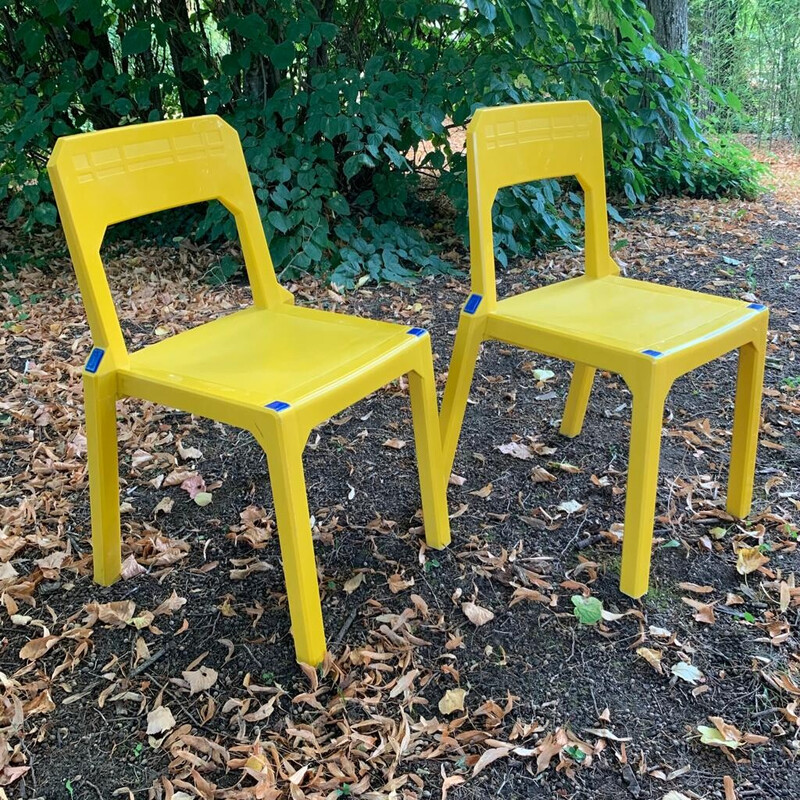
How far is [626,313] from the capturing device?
1.80 meters

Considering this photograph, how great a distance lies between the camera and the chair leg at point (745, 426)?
1.81 metres

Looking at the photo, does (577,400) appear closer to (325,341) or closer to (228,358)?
(325,341)

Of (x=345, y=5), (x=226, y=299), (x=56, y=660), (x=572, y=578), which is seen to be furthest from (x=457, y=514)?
(x=345, y=5)

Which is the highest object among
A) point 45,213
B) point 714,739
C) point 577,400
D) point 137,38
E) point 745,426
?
point 137,38

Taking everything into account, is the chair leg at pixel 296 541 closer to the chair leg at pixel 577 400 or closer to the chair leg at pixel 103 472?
the chair leg at pixel 103 472

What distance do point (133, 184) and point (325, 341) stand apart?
1.69ft

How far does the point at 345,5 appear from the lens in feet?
12.3

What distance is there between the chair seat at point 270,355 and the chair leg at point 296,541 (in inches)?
3.6

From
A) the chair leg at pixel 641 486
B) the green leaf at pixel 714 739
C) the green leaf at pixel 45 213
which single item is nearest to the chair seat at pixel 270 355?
the chair leg at pixel 641 486

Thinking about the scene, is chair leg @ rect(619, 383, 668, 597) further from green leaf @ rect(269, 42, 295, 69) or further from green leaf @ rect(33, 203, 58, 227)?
green leaf @ rect(33, 203, 58, 227)

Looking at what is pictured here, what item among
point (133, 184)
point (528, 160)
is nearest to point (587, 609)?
point (528, 160)

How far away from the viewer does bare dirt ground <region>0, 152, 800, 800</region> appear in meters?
1.38

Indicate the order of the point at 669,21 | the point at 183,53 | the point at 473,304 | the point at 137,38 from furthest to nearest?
the point at 669,21
the point at 183,53
the point at 137,38
the point at 473,304

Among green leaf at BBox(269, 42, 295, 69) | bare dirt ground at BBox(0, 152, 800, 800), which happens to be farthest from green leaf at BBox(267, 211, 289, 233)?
bare dirt ground at BBox(0, 152, 800, 800)
